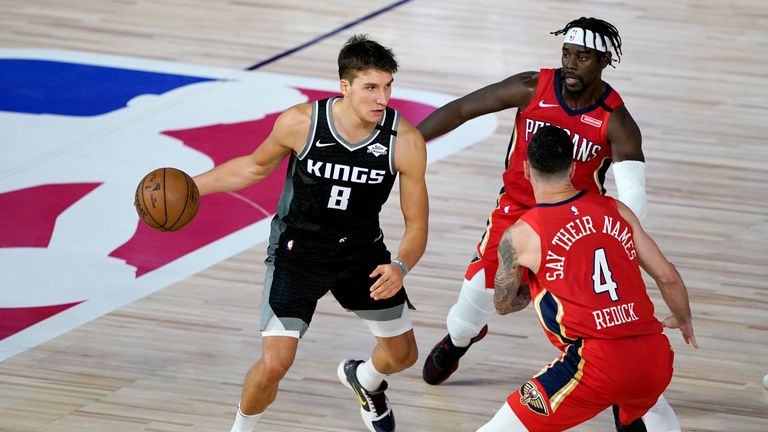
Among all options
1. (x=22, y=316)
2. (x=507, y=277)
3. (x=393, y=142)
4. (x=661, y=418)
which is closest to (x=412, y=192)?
(x=393, y=142)

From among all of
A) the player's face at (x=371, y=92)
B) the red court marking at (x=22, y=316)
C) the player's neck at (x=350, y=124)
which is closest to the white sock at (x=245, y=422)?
the player's neck at (x=350, y=124)

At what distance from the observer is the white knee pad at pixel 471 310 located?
19.6 ft

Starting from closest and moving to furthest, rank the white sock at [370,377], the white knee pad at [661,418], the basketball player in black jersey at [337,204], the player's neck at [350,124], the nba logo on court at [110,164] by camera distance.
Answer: the white knee pad at [661,418] → the basketball player in black jersey at [337,204] → the player's neck at [350,124] → the white sock at [370,377] → the nba logo on court at [110,164]

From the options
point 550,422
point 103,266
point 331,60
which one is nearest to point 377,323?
point 550,422

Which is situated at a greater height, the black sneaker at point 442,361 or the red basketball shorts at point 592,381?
the red basketball shorts at point 592,381

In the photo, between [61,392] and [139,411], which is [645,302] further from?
[61,392]

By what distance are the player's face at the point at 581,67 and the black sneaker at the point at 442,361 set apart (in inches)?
52.0

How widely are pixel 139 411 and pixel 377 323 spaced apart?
3.94 ft

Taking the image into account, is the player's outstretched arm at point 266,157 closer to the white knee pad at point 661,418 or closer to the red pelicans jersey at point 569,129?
the red pelicans jersey at point 569,129

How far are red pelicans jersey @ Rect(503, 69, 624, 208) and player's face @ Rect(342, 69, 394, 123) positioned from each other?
0.99 meters

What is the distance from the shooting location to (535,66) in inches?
475

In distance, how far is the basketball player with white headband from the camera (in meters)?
5.62

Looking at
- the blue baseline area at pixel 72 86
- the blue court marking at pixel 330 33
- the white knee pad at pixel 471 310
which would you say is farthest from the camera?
the blue court marking at pixel 330 33

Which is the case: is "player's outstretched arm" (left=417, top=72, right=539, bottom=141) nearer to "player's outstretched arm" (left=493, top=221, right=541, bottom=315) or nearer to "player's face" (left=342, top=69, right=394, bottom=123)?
"player's face" (left=342, top=69, right=394, bottom=123)
